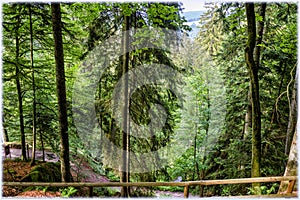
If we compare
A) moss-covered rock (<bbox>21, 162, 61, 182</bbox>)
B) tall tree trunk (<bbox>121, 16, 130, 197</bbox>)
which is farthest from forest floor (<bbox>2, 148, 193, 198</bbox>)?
tall tree trunk (<bbox>121, 16, 130, 197</bbox>)

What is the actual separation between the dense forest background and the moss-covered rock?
51 cm

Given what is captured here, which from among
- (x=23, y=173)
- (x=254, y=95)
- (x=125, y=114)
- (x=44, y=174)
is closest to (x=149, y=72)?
(x=125, y=114)

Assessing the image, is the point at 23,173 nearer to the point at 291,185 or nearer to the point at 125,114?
the point at 125,114

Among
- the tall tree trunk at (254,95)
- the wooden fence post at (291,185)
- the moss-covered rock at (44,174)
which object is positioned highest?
the tall tree trunk at (254,95)

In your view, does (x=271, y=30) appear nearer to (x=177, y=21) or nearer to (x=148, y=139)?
(x=177, y=21)

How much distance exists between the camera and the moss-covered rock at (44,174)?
399 centimetres

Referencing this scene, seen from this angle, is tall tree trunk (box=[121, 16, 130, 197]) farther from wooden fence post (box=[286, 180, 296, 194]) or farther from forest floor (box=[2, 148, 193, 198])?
wooden fence post (box=[286, 180, 296, 194])

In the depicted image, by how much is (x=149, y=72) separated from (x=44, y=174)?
2.79 m

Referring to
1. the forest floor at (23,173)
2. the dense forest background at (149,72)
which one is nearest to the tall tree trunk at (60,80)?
the dense forest background at (149,72)

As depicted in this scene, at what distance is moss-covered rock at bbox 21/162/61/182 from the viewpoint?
13.1ft

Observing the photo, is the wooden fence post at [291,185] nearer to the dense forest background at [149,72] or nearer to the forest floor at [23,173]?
the dense forest background at [149,72]

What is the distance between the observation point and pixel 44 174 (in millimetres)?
4246

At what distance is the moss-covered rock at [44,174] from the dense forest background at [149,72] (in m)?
0.51

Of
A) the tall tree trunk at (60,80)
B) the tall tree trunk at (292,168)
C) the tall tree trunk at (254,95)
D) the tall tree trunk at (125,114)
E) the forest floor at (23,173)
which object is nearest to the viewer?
the tall tree trunk at (292,168)
